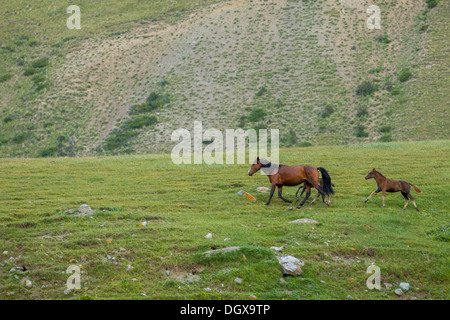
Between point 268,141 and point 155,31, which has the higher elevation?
point 155,31

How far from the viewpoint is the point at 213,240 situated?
13492mm

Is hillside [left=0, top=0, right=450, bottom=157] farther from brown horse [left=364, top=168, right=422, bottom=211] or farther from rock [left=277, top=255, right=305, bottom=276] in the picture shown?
rock [left=277, top=255, right=305, bottom=276]

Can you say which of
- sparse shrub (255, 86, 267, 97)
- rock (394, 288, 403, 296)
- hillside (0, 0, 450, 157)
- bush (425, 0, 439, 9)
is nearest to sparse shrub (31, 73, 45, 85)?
hillside (0, 0, 450, 157)

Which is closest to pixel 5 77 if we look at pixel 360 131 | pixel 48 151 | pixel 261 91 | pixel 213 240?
pixel 48 151

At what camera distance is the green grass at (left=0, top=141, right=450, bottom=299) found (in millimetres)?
10977

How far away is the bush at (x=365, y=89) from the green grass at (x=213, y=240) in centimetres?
4057

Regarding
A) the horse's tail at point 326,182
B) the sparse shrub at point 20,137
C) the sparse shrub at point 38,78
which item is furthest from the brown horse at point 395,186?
the sparse shrub at point 38,78

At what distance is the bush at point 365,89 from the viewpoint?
61594mm

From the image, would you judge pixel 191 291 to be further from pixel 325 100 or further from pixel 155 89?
pixel 155 89

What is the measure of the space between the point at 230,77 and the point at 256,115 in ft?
39.0

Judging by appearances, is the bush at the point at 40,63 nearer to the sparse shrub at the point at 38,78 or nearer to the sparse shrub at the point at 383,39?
the sparse shrub at the point at 38,78
